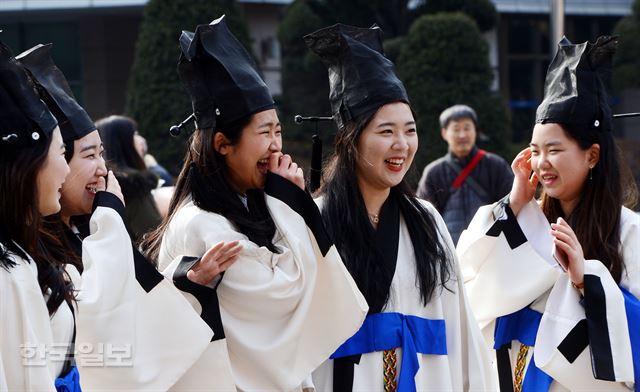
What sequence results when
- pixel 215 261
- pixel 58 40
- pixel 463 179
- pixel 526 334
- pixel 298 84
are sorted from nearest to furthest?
1. pixel 215 261
2. pixel 526 334
3. pixel 463 179
4. pixel 298 84
5. pixel 58 40

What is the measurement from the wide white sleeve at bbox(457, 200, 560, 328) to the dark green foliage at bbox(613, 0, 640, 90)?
16.2 m

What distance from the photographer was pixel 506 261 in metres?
4.18

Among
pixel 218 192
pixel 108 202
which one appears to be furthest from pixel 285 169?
pixel 108 202

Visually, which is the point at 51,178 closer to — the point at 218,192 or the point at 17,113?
the point at 17,113

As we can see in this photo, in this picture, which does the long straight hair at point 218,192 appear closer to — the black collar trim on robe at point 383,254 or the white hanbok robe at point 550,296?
the black collar trim on robe at point 383,254

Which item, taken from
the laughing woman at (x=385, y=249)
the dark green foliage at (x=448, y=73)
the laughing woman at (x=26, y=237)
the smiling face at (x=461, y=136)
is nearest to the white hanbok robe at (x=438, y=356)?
the laughing woman at (x=385, y=249)

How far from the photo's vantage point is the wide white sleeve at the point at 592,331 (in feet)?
12.6

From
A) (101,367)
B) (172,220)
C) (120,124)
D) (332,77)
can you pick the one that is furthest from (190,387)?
(120,124)

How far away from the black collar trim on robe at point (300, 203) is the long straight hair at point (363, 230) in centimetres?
27

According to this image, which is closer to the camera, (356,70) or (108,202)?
(108,202)

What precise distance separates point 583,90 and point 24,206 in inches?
88.6

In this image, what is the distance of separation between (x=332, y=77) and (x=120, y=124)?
89.1 inches

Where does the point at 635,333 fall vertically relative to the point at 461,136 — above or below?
below

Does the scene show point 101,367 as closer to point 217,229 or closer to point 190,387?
point 190,387
